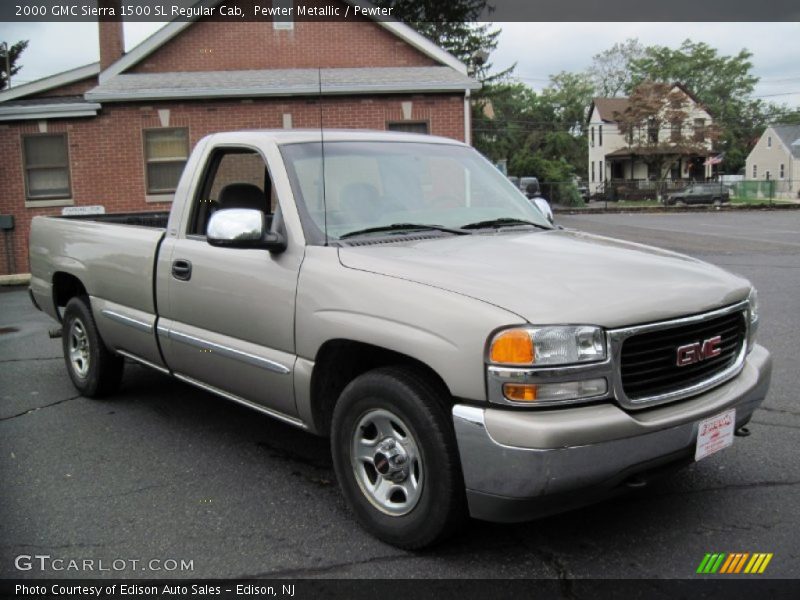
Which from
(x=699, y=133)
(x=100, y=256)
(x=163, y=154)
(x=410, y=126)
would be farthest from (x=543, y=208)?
(x=699, y=133)

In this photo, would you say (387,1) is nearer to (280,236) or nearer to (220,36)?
(220,36)

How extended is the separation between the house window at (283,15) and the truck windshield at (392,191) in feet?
45.8

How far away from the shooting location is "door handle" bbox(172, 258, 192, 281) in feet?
14.3

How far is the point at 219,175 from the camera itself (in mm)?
4898

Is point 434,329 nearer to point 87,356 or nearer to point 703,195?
point 87,356

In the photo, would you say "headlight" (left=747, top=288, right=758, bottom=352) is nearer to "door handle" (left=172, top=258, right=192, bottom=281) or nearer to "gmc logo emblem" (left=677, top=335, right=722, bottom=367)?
"gmc logo emblem" (left=677, top=335, right=722, bottom=367)

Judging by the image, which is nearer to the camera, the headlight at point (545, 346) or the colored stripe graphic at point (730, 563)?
the headlight at point (545, 346)

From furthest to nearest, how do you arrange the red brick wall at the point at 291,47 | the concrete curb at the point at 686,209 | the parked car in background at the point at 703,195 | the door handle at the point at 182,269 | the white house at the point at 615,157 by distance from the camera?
1. the white house at the point at 615,157
2. the parked car in background at the point at 703,195
3. the concrete curb at the point at 686,209
4. the red brick wall at the point at 291,47
5. the door handle at the point at 182,269

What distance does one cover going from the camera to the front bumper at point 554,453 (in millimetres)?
2715

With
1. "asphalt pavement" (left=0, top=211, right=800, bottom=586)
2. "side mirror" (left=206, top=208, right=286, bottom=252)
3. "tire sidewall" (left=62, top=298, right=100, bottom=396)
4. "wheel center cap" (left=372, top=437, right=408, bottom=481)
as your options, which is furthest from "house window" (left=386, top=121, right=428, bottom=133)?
"wheel center cap" (left=372, top=437, right=408, bottom=481)

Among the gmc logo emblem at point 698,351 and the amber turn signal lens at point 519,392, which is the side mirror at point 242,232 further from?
the gmc logo emblem at point 698,351

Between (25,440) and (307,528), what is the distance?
2357mm

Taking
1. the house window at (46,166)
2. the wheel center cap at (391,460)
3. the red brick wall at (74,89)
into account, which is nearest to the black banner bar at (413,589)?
the wheel center cap at (391,460)

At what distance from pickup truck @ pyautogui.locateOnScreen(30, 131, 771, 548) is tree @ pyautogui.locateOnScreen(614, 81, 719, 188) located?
Answer: 2083 inches
